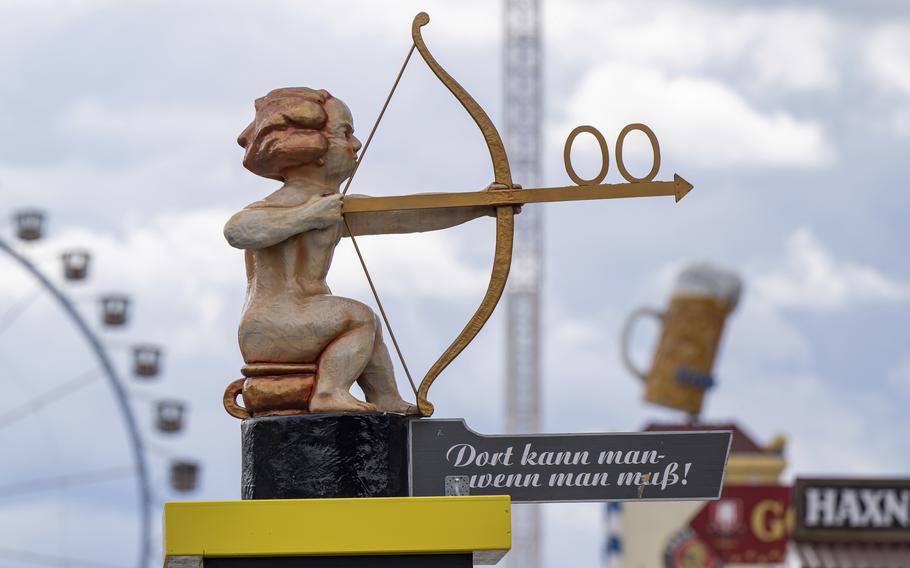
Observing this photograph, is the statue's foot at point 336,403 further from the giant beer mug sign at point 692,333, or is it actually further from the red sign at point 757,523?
the giant beer mug sign at point 692,333

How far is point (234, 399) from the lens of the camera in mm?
8836

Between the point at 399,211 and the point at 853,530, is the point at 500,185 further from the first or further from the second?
the point at 853,530

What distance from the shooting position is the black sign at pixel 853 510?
3200cm

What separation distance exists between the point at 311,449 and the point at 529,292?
151 ft

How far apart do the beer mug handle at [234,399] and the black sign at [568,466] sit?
2.76ft

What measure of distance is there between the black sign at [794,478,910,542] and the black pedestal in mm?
24646

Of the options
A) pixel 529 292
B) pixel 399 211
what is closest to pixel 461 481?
pixel 399 211

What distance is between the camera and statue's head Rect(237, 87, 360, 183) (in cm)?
879

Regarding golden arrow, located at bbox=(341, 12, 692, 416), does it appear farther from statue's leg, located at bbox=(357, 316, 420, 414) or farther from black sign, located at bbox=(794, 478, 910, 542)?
black sign, located at bbox=(794, 478, 910, 542)

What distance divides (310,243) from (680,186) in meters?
1.69

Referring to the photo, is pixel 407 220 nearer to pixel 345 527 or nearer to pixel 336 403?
pixel 336 403

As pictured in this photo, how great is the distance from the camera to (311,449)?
27.5 ft

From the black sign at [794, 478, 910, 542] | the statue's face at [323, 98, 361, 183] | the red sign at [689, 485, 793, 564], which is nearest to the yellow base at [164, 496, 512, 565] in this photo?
the statue's face at [323, 98, 361, 183]

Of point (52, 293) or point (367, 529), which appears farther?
point (52, 293)
